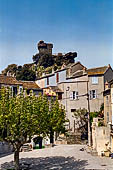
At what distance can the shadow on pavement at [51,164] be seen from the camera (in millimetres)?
24562

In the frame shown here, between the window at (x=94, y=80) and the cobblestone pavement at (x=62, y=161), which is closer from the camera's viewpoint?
the cobblestone pavement at (x=62, y=161)

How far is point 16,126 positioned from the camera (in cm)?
2108

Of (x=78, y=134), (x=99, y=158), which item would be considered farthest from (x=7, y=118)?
(x=78, y=134)

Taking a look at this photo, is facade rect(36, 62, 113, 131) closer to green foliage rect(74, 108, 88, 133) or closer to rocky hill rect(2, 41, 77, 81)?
green foliage rect(74, 108, 88, 133)

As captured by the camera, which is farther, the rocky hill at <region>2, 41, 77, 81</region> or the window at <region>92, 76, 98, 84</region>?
the rocky hill at <region>2, 41, 77, 81</region>

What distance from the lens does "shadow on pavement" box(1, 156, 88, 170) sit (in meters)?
24.6

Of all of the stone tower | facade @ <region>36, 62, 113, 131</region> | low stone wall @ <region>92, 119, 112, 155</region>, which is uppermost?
the stone tower

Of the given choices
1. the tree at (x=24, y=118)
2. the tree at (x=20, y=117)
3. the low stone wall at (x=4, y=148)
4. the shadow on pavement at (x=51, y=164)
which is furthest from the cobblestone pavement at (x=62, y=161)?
the low stone wall at (x=4, y=148)

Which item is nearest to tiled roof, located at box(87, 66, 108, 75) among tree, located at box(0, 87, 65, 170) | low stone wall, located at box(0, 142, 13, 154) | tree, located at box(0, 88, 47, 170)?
low stone wall, located at box(0, 142, 13, 154)

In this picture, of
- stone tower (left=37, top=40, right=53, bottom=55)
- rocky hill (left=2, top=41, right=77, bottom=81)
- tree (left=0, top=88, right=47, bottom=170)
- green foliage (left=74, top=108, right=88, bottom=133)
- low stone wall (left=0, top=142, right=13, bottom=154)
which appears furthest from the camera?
stone tower (left=37, top=40, right=53, bottom=55)

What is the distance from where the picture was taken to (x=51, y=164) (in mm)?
26109

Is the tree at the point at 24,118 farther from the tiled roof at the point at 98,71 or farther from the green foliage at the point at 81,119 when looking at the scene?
the tiled roof at the point at 98,71

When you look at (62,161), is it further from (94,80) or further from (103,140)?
(94,80)

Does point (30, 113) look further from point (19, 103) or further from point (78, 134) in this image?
point (78, 134)
